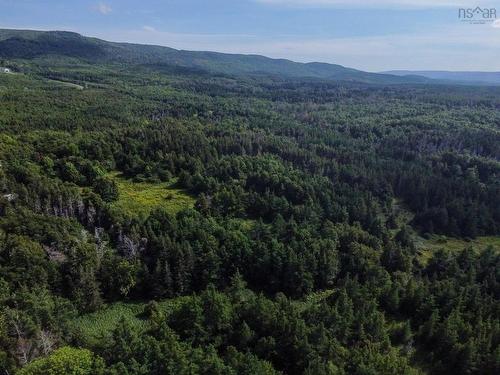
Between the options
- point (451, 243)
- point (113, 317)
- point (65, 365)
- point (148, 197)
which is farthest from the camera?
point (148, 197)

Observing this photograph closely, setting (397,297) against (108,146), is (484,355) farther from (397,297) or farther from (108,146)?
(108,146)

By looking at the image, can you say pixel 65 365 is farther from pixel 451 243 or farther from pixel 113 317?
pixel 451 243

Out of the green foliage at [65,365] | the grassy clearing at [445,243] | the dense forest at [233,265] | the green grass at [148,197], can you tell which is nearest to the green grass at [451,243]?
the grassy clearing at [445,243]

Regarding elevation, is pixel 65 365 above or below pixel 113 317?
above

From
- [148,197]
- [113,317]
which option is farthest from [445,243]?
[113,317]

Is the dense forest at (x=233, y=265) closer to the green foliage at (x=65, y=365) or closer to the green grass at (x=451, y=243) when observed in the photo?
the green foliage at (x=65, y=365)

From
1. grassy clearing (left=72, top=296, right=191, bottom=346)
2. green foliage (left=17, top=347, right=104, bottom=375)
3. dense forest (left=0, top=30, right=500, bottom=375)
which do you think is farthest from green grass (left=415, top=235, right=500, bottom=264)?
green foliage (left=17, top=347, right=104, bottom=375)

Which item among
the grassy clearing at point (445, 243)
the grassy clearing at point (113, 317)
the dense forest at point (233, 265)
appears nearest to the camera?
the dense forest at point (233, 265)
